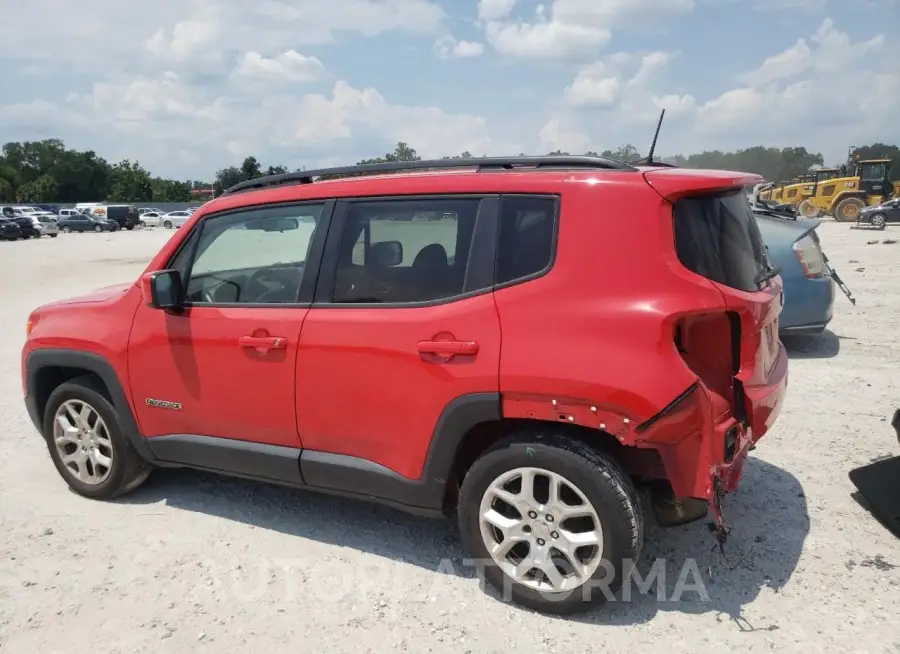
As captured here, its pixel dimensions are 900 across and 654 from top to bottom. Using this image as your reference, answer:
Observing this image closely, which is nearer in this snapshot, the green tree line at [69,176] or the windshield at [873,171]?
the windshield at [873,171]

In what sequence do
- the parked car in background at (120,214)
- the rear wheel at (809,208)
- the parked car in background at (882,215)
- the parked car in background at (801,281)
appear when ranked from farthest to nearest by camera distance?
the parked car in background at (120,214) → the rear wheel at (809,208) → the parked car in background at (882,215) → the parked car in background at (801,281)

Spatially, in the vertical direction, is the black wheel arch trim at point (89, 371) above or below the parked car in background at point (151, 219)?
above

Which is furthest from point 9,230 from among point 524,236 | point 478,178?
point 524,236

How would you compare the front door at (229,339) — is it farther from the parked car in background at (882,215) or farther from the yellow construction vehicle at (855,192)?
the yellow construction vehicle at (855,192)

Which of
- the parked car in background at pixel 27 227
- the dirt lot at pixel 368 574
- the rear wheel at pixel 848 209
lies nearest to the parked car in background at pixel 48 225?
the parked car in background at pixel 27 227

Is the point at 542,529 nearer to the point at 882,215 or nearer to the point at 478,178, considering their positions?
the point at 478,178

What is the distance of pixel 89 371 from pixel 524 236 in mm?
2804

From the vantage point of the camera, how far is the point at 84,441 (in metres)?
4.15

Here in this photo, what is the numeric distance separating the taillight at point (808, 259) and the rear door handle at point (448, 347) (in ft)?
16.6

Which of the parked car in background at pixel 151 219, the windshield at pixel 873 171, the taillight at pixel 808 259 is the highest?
the windshield at pixel 873 171

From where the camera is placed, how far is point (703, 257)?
280cm

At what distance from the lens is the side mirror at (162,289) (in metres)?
3.59

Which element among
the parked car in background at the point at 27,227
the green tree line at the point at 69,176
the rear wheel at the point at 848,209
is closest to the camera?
the rear wheel at the point at 848,209

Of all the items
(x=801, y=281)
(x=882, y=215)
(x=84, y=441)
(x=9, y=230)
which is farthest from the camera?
(x=9, y=230)
